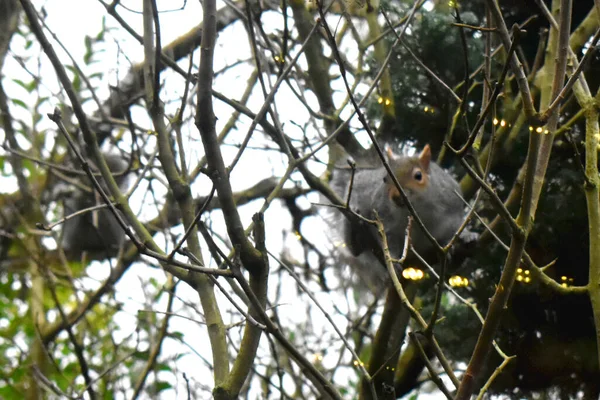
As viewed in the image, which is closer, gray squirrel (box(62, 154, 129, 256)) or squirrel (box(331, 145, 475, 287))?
squirrel (box(331, 145, 475, 287))

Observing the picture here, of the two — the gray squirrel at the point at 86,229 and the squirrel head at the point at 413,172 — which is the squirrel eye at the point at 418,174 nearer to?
the squirrel head at the point at 413,172

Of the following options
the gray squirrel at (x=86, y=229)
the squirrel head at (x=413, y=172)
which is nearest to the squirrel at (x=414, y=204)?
the squirrel head at (x=413, y=172)

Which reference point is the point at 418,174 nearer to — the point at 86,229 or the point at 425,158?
the point at 425,158

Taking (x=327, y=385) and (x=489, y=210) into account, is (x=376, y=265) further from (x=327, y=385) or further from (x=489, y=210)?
(x=327, y=385)

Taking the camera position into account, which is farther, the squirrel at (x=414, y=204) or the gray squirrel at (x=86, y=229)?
the gray squirrel at (x=86, y=229)

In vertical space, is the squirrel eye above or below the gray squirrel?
below

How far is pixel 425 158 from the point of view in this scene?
288 centimetres

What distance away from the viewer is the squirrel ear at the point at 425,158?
2859 mm

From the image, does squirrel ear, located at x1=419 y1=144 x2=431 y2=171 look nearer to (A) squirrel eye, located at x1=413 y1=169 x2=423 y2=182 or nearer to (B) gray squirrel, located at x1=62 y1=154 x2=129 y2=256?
(A) squirrel eye, located at x1=413 y1=169 x2=423 y2=182

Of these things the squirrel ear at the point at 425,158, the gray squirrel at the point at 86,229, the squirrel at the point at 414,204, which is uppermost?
the gray squirrel at the point at 86,229

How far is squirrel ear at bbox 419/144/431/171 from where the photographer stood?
2859mm

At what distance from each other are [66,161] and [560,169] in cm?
301

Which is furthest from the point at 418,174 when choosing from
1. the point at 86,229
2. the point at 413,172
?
the point at 86,229

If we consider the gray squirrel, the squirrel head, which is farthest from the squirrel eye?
the gray squirrel
